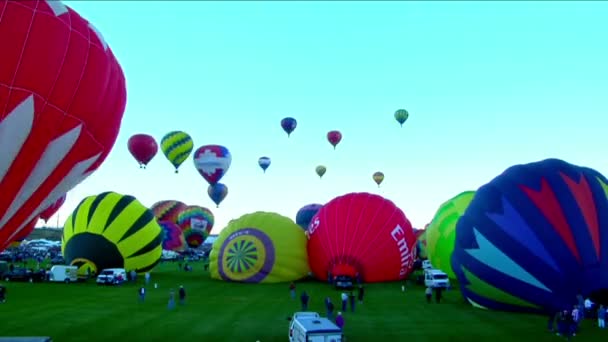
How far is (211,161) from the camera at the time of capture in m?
45.8

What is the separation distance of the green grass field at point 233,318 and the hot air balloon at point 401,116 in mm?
22033

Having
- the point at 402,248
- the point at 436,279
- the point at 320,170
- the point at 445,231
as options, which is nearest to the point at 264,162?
the point at 320,170

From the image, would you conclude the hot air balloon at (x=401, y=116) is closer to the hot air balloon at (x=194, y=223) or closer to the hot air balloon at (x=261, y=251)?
the hot air balloon at (x=261, y=251)

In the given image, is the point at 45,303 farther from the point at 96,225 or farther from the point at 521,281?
the point at 521,281

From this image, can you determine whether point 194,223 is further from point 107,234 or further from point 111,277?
point 111,277

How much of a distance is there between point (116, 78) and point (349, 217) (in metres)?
16.8

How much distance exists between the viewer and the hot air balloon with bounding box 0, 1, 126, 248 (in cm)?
1224

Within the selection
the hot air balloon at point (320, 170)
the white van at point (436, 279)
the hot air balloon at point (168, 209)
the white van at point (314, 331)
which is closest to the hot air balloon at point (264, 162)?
the hot air balloon at point (320, 170)

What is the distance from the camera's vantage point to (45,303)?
21984 mm

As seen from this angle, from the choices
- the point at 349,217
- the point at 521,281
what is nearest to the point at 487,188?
the point at 521,281

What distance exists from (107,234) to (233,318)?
14.6m

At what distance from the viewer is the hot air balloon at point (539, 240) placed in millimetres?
17891

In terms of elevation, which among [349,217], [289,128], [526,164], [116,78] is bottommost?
[349,217]

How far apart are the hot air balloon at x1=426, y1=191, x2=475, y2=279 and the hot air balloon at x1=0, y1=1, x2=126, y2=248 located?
2174 cm
